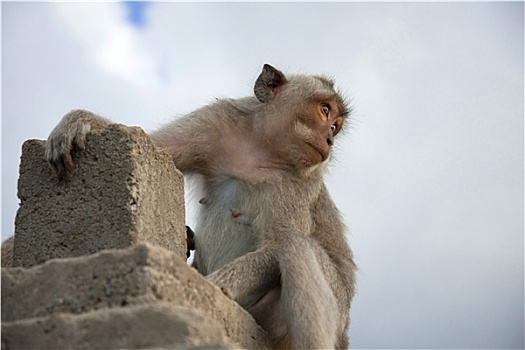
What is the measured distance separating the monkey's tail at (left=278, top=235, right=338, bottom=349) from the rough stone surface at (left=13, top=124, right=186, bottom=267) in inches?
51.3

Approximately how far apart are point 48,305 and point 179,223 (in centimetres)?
256

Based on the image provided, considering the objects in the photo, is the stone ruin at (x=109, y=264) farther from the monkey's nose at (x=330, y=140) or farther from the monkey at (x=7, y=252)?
the monkey's nose at (x=330, y=140)

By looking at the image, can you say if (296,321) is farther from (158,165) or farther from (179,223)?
(158,165)

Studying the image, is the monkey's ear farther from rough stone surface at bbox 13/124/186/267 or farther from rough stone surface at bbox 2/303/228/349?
rough stone surface at bbox 2/303/228/349

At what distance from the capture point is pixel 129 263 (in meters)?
4.85

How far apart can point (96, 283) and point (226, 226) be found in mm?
3941

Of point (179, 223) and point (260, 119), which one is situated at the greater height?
point (260, 119)

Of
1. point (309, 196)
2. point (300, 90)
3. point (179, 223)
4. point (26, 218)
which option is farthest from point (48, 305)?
point (300, 90)

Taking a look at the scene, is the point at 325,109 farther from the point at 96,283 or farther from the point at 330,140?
the point at 96,283

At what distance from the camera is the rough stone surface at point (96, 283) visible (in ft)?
15.7

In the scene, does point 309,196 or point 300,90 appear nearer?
point 309,196

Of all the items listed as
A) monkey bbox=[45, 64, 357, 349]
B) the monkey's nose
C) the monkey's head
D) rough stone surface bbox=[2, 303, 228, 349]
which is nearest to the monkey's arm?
monkey bbox=[45, 64, 357, 349]

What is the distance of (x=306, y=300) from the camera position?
7379 millimetres

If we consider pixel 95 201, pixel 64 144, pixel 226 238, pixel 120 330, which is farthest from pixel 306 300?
pixel 120 330
